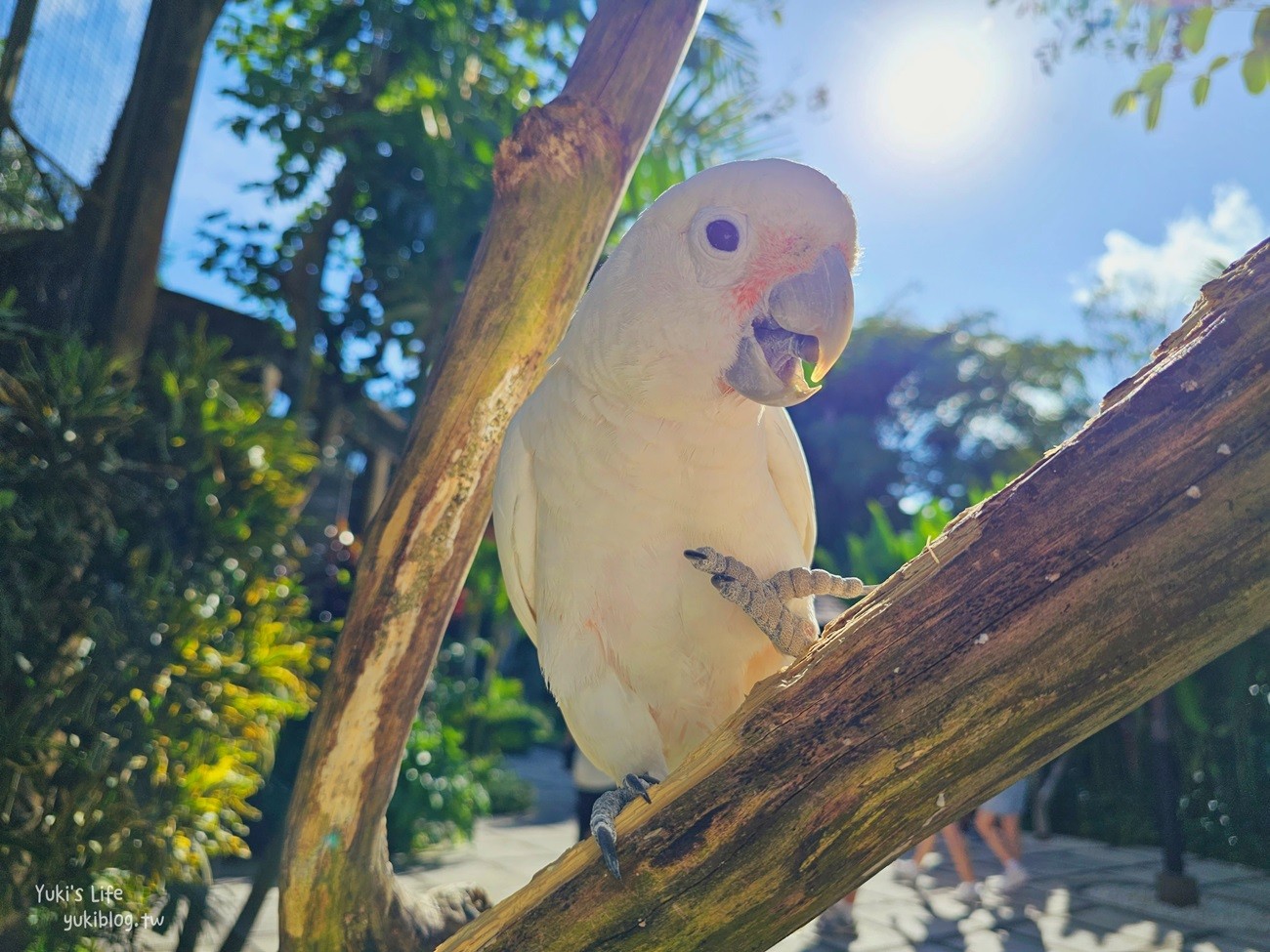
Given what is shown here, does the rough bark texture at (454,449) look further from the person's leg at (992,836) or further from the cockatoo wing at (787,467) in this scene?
the person's leg at (992,836)

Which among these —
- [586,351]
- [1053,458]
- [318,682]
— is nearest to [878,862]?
[1053,458]

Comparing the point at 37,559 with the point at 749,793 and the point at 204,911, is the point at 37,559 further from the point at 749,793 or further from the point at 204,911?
the point at 749,793

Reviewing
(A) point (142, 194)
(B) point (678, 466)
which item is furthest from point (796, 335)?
(A) point (142, 194)

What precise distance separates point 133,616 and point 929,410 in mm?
12011

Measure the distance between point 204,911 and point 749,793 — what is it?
2.73m

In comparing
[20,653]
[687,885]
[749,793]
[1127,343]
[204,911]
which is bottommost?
[204,911]

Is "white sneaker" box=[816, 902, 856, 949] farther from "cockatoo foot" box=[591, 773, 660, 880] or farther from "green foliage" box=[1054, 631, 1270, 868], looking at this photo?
"cockatoo foot" box=[591, 773, 660, 880]

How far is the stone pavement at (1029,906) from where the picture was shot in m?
3.34

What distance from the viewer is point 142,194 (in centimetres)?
306

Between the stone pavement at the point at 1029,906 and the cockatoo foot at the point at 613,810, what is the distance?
6.43ft

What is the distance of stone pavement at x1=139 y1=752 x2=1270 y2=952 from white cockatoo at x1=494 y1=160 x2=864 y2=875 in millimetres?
1911

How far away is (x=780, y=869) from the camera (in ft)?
3.19

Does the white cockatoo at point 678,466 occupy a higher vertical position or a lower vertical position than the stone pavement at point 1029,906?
higher

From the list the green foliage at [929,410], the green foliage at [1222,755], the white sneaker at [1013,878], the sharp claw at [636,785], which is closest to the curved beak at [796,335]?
the sharp claw at [636,785]
